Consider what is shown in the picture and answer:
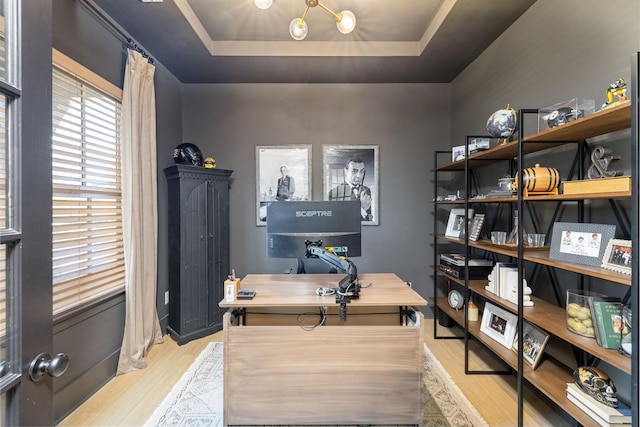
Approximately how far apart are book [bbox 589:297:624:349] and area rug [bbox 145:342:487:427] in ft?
2.97

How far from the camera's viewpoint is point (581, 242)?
142cm

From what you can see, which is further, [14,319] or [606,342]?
[606,342]

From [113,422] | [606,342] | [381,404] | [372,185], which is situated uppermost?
[372,185]

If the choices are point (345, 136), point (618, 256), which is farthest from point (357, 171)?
point (618, 256)

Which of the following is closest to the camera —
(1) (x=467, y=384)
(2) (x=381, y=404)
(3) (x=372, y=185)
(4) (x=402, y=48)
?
(2) (x=381, y=404)

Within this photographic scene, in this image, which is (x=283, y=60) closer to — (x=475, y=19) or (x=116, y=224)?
(x=475, y=19)

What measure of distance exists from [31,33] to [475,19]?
2.65m

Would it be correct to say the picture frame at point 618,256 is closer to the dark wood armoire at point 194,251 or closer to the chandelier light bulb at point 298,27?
the chandelier light bulb at point 298,27

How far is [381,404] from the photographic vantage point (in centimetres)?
158

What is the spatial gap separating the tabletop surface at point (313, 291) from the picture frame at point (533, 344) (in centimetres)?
77

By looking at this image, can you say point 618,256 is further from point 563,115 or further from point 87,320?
point 87,320

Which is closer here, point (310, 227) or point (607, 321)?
point (607, 321)

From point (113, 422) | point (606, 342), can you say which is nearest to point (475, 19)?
point (606, 342)

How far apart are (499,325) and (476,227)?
2.52ft
